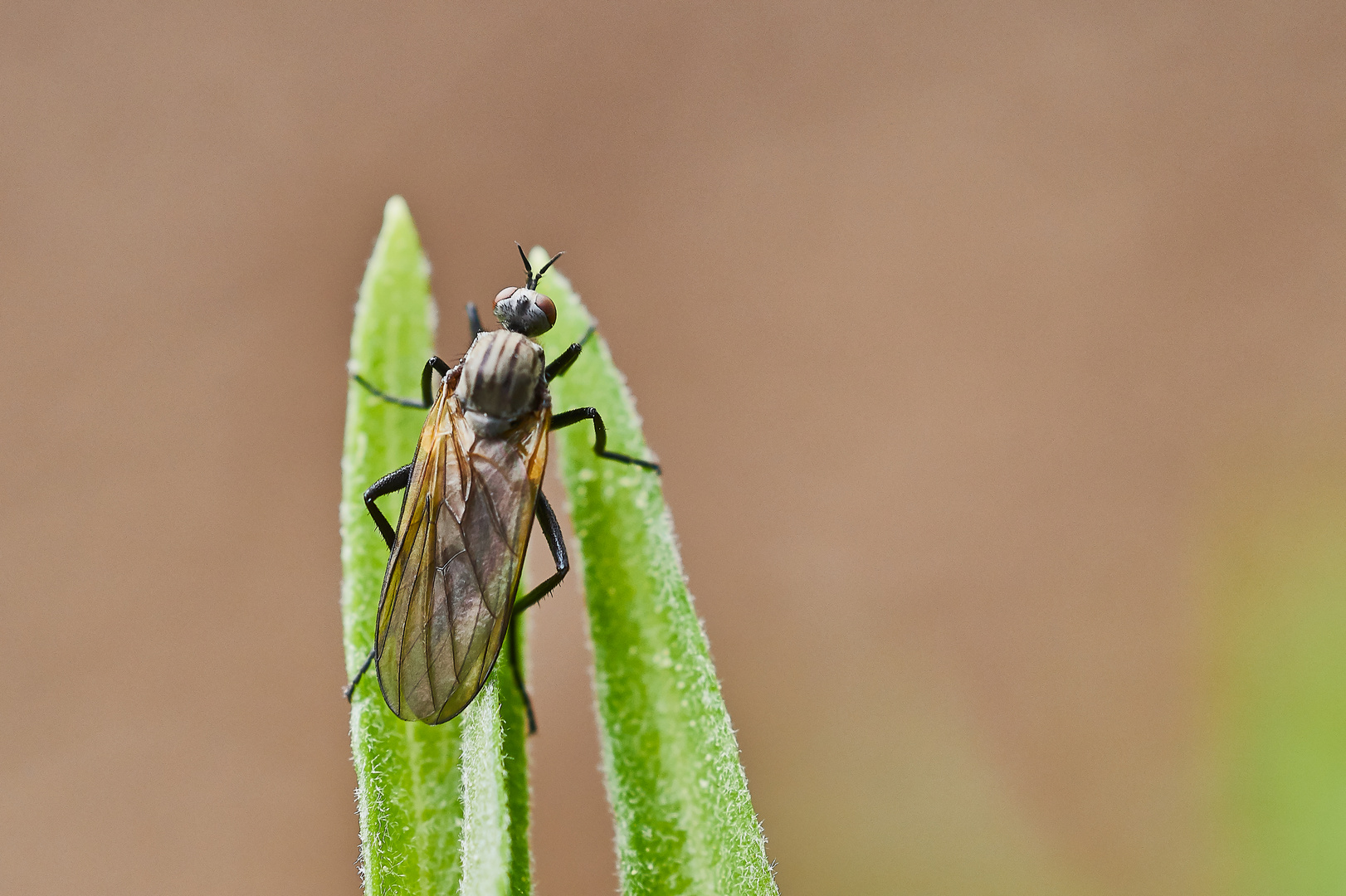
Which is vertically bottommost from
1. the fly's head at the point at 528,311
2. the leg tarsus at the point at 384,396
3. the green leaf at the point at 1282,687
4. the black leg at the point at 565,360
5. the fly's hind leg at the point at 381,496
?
the green leaf at the point at 1282,687

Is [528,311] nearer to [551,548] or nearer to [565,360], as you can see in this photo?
[565,360]

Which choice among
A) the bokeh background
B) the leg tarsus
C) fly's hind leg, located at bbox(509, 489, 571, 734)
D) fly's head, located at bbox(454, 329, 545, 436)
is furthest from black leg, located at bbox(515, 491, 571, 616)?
the bokeh background

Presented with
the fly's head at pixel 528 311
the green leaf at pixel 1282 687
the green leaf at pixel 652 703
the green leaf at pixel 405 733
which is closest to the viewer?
the green leaf at pixel 405 733

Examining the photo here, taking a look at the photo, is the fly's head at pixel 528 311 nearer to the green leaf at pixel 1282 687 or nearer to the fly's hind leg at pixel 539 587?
the fly's hind leg at pixel 539 587

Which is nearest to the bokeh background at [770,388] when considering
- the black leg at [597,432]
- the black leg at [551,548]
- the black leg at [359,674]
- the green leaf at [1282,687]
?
the green leaf at [1282,687]

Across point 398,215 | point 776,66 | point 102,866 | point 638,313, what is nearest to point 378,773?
point 398,215

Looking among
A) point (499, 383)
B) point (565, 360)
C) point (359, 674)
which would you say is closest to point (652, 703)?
point (359, 674)
